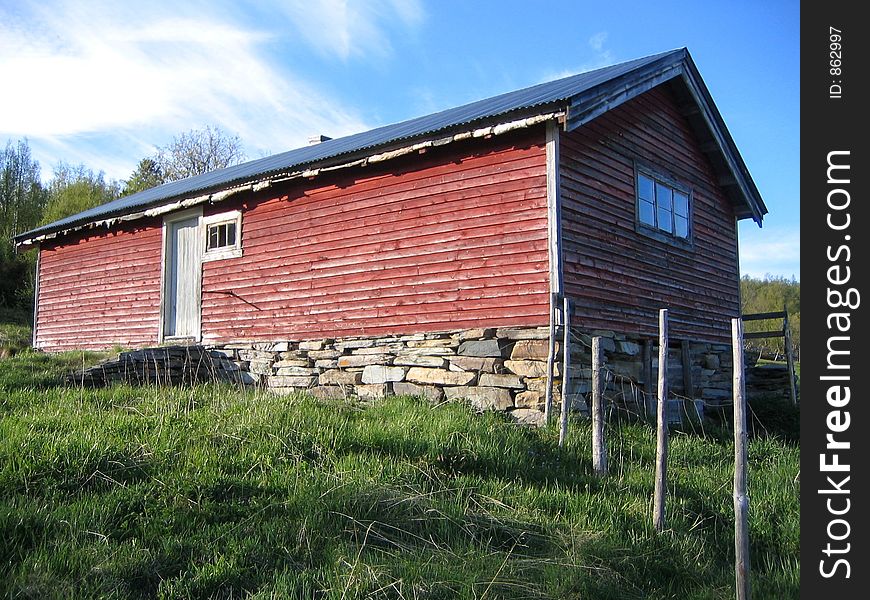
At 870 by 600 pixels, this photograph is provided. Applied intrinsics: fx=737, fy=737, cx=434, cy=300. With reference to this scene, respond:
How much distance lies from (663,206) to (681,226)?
696 millimetres

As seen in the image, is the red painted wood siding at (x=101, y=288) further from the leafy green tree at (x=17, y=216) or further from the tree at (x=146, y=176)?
the tree at (x=146, y=176)

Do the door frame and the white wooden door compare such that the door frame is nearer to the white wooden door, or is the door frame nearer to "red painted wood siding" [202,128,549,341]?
the white wooden door

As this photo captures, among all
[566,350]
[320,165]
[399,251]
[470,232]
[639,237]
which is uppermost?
[320,165]

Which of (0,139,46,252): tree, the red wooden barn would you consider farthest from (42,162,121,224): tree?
the red wooden barn

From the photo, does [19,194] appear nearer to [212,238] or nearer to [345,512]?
[212,238]

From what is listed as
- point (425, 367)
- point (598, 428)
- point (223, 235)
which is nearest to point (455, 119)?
point (425, 367)

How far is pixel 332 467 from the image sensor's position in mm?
6137

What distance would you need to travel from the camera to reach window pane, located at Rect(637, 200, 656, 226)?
11766 mm

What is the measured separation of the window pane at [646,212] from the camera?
1177cm

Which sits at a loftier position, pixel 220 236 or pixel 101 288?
pixel 220 236

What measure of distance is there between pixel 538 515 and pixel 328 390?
637 centimetres

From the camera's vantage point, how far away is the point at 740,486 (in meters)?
4.85

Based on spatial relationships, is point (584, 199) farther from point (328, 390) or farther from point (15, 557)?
point (15, 557)

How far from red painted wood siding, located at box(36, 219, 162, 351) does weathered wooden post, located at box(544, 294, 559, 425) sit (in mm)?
8795
